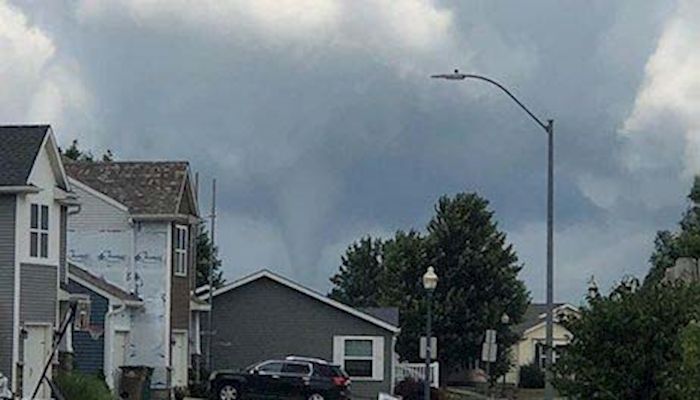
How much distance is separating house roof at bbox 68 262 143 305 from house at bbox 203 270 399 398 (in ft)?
35.3

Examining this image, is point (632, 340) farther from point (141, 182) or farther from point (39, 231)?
point (141, 182)

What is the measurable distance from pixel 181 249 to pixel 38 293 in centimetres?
1151

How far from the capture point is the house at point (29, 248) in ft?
136

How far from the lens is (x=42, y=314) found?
42.7 meters

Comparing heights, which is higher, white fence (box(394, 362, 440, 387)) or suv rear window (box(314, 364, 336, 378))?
suv rear window (box(314, 364, 336, 378))

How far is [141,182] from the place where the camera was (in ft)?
175

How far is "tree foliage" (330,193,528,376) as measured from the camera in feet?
245

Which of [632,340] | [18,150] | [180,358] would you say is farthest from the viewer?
[180,358]

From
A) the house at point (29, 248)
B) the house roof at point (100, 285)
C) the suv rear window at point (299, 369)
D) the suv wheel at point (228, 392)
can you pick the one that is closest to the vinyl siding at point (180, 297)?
the house roof at point (100, 285)

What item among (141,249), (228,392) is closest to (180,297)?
(141,249)

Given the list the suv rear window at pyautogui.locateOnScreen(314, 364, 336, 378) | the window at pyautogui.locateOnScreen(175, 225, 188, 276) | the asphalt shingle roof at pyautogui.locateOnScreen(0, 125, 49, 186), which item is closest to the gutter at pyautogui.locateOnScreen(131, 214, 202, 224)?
the window at pyautogui.locateOnScreen(175, 225, 188, 276)

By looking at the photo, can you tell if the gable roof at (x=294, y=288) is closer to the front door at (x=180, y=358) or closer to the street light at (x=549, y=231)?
the front door at (x=180, y=358)

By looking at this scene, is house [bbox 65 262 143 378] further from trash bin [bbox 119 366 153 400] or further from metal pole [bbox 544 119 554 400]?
metal pole [bbox 544 119 554 400]

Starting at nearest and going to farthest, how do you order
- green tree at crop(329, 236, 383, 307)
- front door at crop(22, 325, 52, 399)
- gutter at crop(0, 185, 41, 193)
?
gutter at crop(0, 185, 41, 193) → front door at crop(22, 325, 52, 399) → green tree at crop(329, 236, 383, 307)
